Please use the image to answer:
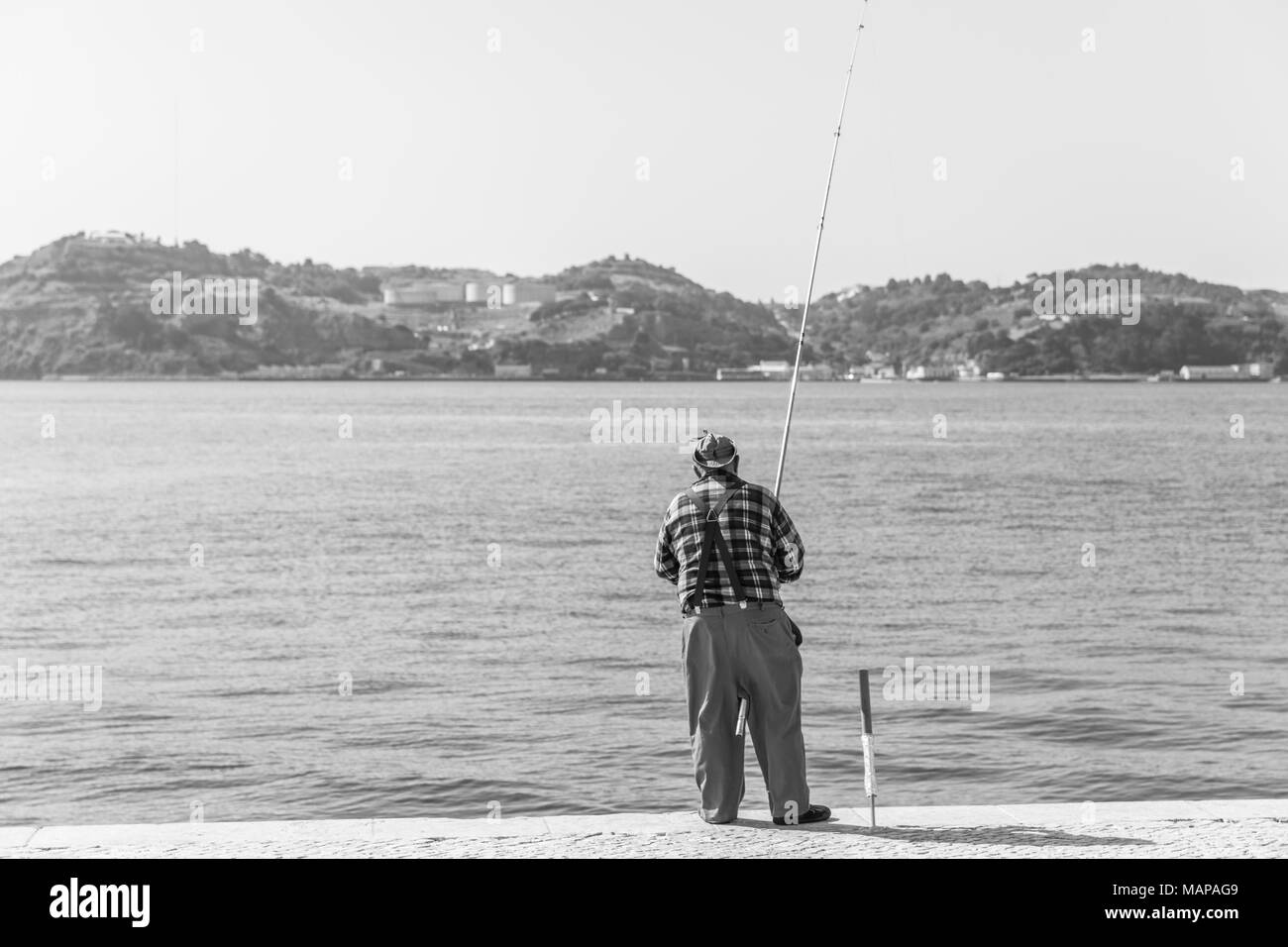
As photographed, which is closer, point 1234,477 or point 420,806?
point 420,806

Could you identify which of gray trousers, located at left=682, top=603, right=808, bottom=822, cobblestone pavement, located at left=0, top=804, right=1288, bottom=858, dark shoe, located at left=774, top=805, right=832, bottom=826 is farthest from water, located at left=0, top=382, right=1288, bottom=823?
cobblestone pavement, located at left=0, top=804, right=1288, bottom=858

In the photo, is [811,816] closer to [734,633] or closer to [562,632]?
[734,633]

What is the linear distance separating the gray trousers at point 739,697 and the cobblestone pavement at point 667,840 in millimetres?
176

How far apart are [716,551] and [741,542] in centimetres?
12

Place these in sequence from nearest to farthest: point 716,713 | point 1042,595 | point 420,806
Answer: point 716,713 < point 420,806 < point 1042,595

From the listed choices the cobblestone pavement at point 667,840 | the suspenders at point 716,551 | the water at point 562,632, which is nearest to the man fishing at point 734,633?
the suspenders at point 716,551

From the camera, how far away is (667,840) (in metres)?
7.07

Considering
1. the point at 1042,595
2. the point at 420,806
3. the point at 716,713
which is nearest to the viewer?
the point at 716,713

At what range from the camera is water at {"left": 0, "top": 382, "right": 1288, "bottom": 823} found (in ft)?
47.4

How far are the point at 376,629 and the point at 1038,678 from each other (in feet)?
33.4
